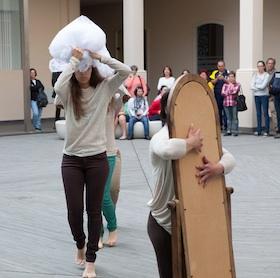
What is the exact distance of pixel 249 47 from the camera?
17141 mm

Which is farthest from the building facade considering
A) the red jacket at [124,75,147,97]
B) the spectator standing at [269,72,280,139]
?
the red jacket at [124,75,147,97]

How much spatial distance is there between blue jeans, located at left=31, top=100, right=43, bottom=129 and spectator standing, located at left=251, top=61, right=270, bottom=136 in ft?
19.6

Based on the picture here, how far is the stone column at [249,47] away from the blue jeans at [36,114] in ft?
18.4

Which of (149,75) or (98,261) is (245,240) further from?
(149,75)

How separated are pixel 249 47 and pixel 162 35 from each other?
23.5ft

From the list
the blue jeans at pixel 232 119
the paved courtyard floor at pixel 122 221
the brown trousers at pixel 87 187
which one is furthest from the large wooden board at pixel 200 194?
the blue jeans at pixel 232 119

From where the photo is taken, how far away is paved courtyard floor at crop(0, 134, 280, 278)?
5.55 m

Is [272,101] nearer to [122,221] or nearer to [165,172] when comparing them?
[122,221]

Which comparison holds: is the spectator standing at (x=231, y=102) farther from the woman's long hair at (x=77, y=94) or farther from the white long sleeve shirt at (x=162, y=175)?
the white long sleeve shirt at (x=162, y=175)

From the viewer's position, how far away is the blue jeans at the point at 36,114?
18.1 m

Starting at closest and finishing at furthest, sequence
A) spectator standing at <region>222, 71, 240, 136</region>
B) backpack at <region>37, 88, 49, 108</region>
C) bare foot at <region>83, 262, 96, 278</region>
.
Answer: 1. bare foot at <region>83, 262, 96, 278</region>
2. spectator standing at <region>222, 71, 240, 136</region>
3. backpack at <region>37, 88, 49, 108</region>

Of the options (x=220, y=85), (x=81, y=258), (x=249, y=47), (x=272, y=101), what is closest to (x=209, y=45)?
(x=249, y=47)

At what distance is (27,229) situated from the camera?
6.85 m

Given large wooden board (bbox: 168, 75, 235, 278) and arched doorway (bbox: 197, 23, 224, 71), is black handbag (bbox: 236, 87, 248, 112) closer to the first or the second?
arched doorway (bbox: 197, 23, 224, 71)
